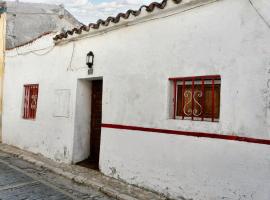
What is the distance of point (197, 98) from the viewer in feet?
20.7

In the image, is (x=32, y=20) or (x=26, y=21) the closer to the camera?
(x=26, y=21)

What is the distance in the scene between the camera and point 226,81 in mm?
5633

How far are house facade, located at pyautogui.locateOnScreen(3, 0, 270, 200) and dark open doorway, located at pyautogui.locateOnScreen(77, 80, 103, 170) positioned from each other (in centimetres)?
3

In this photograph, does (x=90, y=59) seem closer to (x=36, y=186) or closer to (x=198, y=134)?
(x=36, y=186)

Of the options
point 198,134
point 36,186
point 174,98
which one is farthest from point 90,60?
point 198,134

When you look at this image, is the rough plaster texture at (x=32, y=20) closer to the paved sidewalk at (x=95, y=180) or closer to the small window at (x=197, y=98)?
the paved sidewalk at (x=95, y=180)

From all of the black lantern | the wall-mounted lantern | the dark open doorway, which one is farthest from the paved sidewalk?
the black lantern

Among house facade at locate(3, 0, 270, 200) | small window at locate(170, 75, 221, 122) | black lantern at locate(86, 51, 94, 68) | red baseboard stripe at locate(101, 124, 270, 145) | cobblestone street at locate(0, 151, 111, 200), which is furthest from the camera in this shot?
black lantern at locate(86, 51, 94, 68)

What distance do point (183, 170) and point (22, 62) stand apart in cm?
861

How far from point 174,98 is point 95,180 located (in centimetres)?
267

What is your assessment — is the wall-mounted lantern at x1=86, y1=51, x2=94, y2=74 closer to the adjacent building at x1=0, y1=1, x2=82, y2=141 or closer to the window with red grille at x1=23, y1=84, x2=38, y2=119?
the window with red grille at x1=23, y1=84, x2=38, y2=119

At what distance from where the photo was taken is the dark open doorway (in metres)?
9.51

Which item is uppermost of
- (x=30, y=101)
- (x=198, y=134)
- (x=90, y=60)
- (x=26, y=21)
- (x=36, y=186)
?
(x=26, y=21)

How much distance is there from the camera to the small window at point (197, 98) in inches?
237
